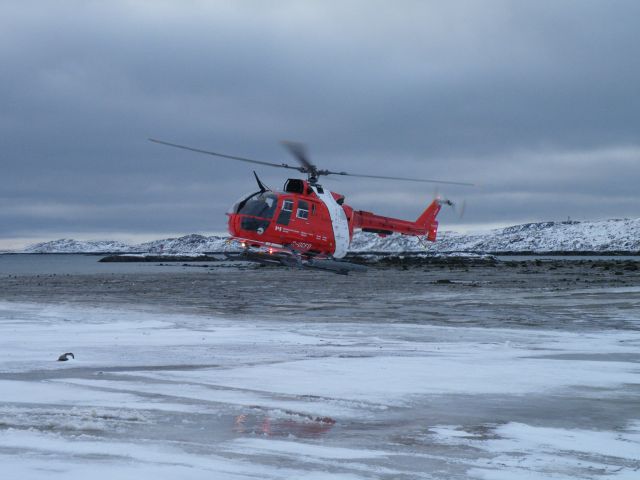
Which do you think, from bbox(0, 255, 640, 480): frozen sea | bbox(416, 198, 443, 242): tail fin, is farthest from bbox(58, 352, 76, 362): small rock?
bbox(416, 198, 443, 242): tail fin

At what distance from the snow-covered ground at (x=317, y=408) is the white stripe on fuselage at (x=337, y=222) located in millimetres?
9015

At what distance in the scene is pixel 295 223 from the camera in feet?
74.8

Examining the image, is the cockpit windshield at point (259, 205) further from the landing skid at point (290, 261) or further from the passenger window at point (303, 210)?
the landing skid at point (290, 261)

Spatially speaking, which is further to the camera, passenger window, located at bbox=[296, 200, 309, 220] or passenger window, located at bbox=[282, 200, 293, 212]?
passenger window, located at bbox=[296, 200, 309, 220]

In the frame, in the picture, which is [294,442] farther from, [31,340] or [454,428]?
[31,340]

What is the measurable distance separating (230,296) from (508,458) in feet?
87.2

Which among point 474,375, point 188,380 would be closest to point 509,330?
point 474,375

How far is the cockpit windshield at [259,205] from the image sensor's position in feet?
72.9

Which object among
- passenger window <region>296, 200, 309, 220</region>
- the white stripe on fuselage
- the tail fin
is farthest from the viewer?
the tail fin

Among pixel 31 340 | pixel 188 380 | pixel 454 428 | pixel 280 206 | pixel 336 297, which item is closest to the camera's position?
pixel 454 428

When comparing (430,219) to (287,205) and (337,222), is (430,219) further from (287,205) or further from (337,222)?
(287,205)

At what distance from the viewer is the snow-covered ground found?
6328 mm

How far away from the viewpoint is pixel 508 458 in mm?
6625

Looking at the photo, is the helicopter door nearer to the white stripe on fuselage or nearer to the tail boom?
the white stripe on fuselage
